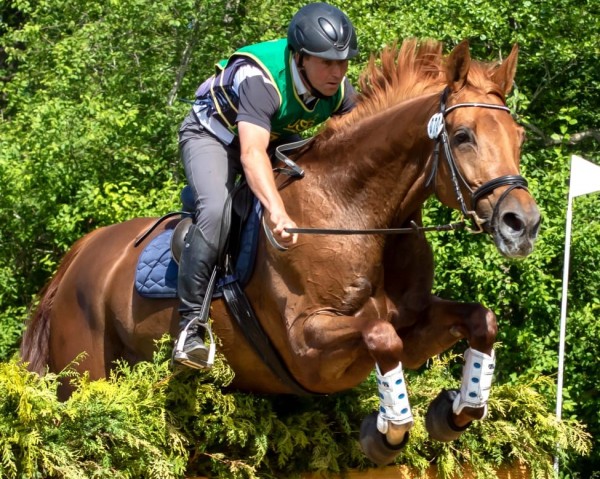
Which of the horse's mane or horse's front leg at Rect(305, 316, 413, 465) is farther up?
the horse's mane

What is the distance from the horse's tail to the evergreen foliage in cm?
143

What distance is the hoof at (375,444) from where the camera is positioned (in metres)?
4.63

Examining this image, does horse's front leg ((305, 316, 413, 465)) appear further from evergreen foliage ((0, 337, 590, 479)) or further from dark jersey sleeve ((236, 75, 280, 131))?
dark jersey sleeve ((236, 75, 280, 131))

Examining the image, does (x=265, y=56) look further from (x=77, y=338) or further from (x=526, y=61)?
(x=526, y=61)

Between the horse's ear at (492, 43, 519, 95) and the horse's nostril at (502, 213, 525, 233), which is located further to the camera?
the horse's ear at (492, 43, 519, 95)

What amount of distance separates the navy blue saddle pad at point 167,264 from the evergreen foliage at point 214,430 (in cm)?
33

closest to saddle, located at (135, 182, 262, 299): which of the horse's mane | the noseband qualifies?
the horse's mane

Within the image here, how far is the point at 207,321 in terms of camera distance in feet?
16.8

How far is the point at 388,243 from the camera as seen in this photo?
16.2 ft

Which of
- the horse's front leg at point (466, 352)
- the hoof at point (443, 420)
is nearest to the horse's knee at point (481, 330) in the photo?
the horse's front leg at point (466, 352)

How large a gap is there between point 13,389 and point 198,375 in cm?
107

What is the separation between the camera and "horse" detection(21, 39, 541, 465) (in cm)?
447

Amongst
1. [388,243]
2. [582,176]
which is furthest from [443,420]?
[582,176]

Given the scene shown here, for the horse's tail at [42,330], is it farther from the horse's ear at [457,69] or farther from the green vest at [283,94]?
the horse's ear at [457,69]
